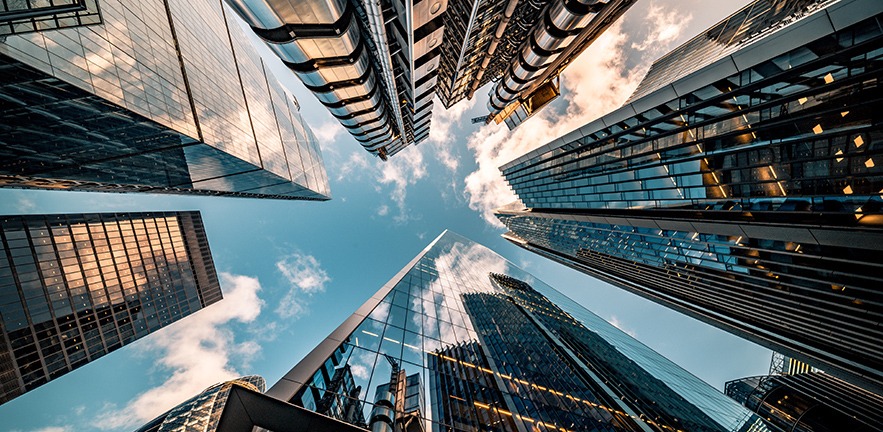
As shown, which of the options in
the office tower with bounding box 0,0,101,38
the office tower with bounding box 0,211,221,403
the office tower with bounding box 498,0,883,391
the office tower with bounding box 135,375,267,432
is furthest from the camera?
the office tower with bounding box 135,375,267,432

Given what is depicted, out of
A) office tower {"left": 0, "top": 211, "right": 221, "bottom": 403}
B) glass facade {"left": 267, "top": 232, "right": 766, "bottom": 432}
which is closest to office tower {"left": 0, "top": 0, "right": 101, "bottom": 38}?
glass facade {"left": 267, "top": 232, "right": 766, "bottom": 432}

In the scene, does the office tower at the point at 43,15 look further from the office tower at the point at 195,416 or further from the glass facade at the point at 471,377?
the office tower at the point at 195,416

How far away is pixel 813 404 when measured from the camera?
129 ft

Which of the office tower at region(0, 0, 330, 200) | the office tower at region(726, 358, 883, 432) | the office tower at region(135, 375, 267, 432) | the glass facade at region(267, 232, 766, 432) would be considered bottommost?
the office tower at region(135, 375, 267, 432)

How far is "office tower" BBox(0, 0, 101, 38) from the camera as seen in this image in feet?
28.3

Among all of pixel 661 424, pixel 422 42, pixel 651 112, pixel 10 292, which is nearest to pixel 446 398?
pixel 661 424

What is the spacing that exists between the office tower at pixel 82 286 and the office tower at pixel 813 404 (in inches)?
4081

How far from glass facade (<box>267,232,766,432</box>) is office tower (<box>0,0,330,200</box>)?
14.2 m

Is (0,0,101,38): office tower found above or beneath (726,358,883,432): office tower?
above

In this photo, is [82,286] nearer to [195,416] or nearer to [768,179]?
[195,416]

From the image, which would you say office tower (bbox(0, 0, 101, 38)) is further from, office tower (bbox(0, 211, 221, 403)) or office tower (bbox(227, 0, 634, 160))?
office tower (bbox(0, 211, 221, 403))

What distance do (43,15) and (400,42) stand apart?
14.7 m

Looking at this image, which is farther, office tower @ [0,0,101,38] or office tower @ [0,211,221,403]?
office tower @ [0,211,221,403]

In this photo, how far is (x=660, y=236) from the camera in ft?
82.9
